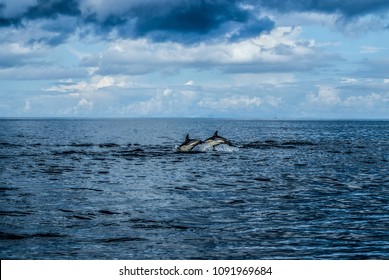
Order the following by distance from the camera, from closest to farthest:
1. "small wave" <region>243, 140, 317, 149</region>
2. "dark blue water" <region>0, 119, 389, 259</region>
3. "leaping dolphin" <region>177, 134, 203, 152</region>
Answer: "dark blue water" <region>0, 119, 389, 259</region> → "leaping dolphin" <region>177, 134, 203, 152</region> → "small wave" <region>243, 140, 317, 149</region>

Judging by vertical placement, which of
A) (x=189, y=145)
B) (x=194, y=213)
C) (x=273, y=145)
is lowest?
(x=194, y=213)

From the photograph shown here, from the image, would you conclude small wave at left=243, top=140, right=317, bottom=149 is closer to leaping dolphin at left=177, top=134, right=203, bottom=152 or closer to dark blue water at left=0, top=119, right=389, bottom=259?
leaping dolphin at left=177, top=134, right=203, bottom=152

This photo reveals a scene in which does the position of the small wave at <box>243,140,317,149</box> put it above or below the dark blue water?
above

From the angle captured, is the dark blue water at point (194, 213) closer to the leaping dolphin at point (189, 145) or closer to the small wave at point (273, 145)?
the leaping dolphin at point (189, 145)

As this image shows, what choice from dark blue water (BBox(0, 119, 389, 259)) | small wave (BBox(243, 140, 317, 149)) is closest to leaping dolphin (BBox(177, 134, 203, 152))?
small wave (BBox(243, 140, 317, 149))

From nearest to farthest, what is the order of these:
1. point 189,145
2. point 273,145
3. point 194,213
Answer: point 194,213
point 189,145
point 273,145

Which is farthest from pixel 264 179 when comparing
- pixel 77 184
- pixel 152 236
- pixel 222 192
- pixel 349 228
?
pixel 152 236

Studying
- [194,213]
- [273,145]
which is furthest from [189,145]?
[194,213]

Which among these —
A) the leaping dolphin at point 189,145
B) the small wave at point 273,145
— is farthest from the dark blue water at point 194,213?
the small wave at point 273,145

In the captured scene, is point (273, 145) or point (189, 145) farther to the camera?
point (273, 145)

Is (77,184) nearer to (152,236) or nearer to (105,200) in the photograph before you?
(105,200)

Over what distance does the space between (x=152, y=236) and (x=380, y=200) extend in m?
12.7

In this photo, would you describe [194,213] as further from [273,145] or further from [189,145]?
[273,145]

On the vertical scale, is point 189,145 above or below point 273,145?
above
